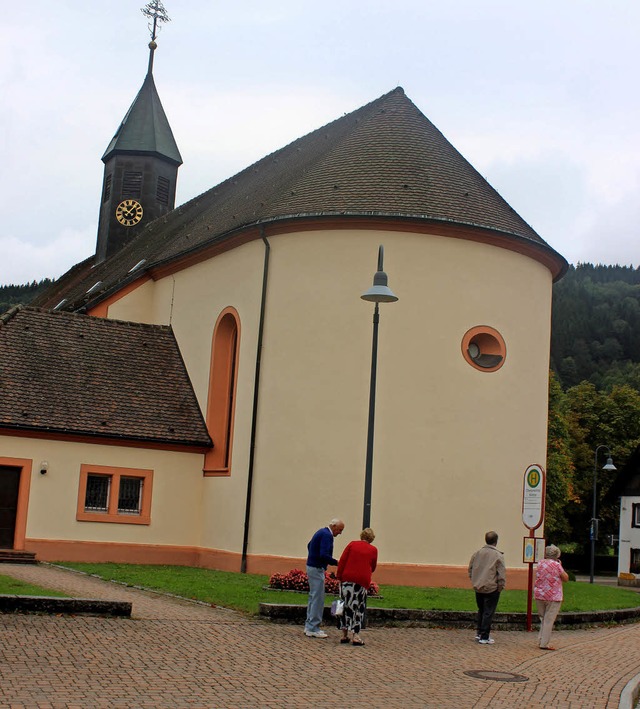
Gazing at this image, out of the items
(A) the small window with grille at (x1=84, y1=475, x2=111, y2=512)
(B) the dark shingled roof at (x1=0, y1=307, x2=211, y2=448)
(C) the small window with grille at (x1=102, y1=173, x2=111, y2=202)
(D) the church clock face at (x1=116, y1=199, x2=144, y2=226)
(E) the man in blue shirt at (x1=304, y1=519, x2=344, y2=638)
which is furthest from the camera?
(C) the small window with grille at (x1=102, y1=173, x2=111, y2=202)

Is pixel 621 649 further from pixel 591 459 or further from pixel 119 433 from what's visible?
pixel 591 459

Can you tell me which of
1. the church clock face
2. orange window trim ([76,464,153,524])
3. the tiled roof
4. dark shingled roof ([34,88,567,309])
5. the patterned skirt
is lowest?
the patterned skirt

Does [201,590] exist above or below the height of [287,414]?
below

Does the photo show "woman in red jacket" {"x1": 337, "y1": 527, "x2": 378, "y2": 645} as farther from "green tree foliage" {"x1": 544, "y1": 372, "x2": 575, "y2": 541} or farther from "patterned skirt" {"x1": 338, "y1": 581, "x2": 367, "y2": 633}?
"green tree foliage" {"x1": 544, "y1": 372, "x2": 575, "y2": 541}

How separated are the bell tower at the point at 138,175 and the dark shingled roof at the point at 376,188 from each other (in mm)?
9454

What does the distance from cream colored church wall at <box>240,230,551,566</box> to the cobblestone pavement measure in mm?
6792

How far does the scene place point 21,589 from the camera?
14.1 metres

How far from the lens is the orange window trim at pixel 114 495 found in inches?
920

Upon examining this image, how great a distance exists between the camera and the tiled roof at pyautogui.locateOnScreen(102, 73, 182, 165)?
38250 mm

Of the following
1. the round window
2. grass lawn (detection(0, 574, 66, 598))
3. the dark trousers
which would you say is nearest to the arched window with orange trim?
the round window

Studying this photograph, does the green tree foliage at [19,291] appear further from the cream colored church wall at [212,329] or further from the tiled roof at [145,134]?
the cream colored church wall at [212,329]

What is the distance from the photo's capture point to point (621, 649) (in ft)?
46.3

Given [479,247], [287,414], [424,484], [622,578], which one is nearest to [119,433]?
[287,414]

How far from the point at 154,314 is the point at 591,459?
37.0 m
